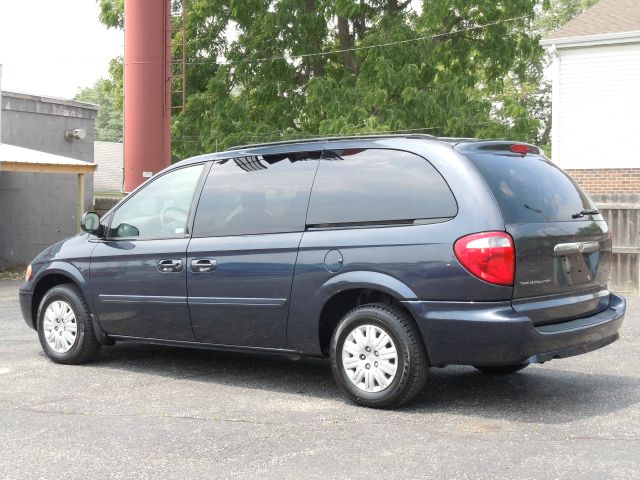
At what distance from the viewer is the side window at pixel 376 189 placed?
233 inches

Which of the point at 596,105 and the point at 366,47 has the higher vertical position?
the point at 366,47

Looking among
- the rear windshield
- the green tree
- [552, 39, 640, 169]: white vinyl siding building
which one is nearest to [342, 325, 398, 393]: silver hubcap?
the rear windshield

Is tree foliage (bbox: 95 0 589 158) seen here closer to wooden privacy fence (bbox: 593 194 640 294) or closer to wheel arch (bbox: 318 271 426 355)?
wooden privacy fence (bbox: 593 194 640 294)

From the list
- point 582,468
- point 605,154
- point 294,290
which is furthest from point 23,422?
point 605,154

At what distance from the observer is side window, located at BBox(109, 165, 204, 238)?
7225 mm

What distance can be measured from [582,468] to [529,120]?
855 inches

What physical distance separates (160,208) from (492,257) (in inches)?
119

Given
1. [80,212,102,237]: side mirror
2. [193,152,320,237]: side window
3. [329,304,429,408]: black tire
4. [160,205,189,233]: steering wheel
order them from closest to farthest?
[329,304,429,408]: black tire
[193,152,320,237]: side window
[160,205,189,233]: steering wheel
[80,212,102,237]: side mirror

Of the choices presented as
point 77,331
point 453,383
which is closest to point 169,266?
point 77,331

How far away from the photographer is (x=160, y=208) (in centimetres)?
743

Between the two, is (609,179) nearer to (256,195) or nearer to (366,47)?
(366,47)

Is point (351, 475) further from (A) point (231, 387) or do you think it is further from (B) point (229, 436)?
(A) point (231, 387)

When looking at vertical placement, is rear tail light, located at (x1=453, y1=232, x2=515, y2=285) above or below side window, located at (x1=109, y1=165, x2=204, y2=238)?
below

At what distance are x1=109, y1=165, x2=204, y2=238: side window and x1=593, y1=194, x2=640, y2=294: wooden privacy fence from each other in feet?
29.5
